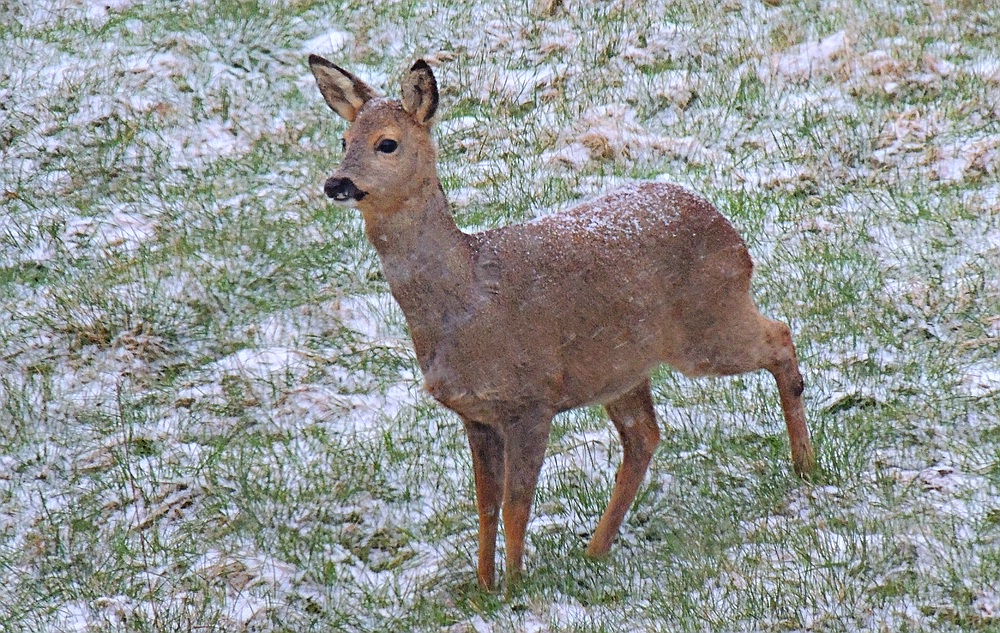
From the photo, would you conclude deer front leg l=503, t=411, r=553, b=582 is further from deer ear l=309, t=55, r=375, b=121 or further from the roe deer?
deer ear l=309, t=55, r=375, b=121

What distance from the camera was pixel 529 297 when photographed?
505 cm

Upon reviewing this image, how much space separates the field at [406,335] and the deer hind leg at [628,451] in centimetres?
15

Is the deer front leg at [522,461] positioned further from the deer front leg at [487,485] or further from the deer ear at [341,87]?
the deer ear at [341,87]

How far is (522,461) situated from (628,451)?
2.57 ft

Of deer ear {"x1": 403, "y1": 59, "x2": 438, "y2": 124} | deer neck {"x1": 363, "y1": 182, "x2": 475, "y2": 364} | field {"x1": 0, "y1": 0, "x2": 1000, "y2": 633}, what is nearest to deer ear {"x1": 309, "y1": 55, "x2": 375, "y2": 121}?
deer ear {"x1": 403, "y1": 59, "x2": 438, "y2": 124}

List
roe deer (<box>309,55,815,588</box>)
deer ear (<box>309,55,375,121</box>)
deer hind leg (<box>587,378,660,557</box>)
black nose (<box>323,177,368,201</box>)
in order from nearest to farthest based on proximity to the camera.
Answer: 1. black nose (<box>323,177,368,201</box>)
2. roe deer (<box>309,55,815,588</box>)
3. deer ear (<box>309,55,375,121</box>)
4. deer hind leg (<box>587,378,660,557</box>)

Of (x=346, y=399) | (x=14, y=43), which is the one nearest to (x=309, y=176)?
(x=346, y=399)

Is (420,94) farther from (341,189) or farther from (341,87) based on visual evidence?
(341,189)

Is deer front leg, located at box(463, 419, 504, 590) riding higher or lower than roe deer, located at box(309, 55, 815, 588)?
lower

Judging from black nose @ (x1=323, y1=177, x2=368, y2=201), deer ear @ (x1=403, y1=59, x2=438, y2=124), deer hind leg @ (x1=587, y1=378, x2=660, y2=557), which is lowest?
deer hind leg @ (x1=587, y1=378, x2=660, y2=557)

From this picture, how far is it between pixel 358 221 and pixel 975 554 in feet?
16.4

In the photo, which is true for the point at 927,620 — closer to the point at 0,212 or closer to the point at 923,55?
the point at 923,55

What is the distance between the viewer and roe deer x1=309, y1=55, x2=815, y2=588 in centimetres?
489

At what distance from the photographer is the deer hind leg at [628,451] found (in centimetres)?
548
